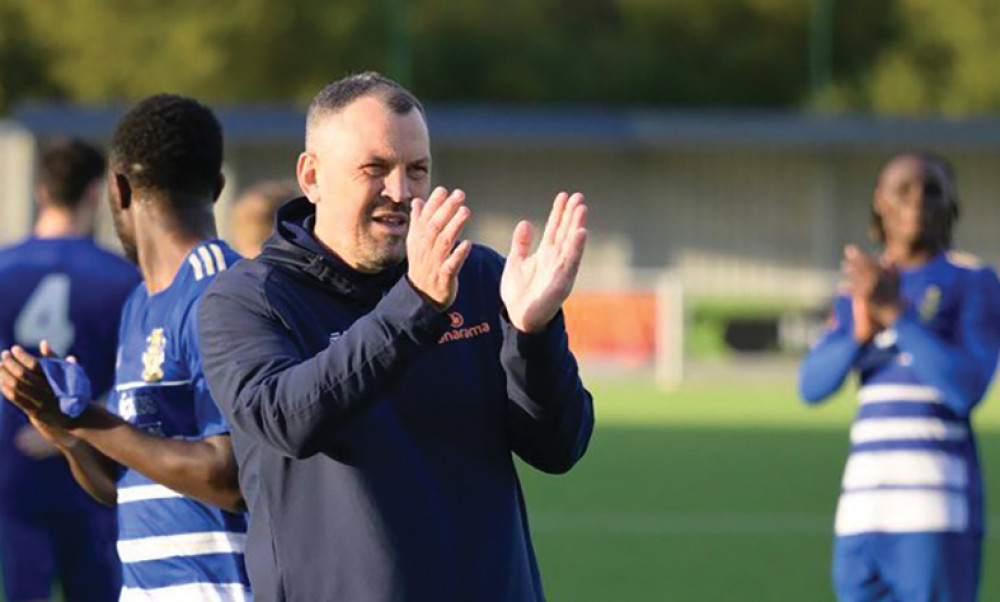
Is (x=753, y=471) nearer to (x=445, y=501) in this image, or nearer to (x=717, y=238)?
(x=445, y=501)

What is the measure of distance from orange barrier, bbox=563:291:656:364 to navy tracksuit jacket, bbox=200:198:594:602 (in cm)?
2586

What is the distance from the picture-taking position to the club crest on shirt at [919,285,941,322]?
7.14 meters

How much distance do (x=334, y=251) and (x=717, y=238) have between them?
3546 centimetres

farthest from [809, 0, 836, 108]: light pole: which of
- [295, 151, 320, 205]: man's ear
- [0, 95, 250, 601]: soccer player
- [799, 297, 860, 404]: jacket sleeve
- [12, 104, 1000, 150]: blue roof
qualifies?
[295, 151, 320, 205]: man's ear

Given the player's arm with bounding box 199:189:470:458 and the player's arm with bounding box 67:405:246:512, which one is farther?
the player's arm with bounding box 67:405:246:512

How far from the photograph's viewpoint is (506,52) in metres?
54.9

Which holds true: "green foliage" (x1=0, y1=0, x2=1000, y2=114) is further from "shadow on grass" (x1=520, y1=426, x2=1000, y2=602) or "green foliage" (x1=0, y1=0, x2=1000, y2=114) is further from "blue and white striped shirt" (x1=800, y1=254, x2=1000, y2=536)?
"blue and white striped shirt" (x1=800, y1=254, x2=1000, y2=536)

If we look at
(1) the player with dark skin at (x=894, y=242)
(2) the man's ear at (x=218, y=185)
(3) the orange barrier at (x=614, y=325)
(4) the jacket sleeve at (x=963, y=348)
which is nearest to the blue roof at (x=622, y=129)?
(3) the orange barrier at (x=614, y=325)

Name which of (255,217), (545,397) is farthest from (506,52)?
(545,397)

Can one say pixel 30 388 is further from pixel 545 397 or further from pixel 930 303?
pixel 930 303

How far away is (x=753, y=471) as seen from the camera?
18.7 m

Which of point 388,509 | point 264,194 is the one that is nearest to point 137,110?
point 388,509

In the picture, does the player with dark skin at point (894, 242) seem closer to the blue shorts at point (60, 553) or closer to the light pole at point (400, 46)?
the blue shorts at point (60, 553)

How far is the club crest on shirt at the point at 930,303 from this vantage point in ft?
23.4
